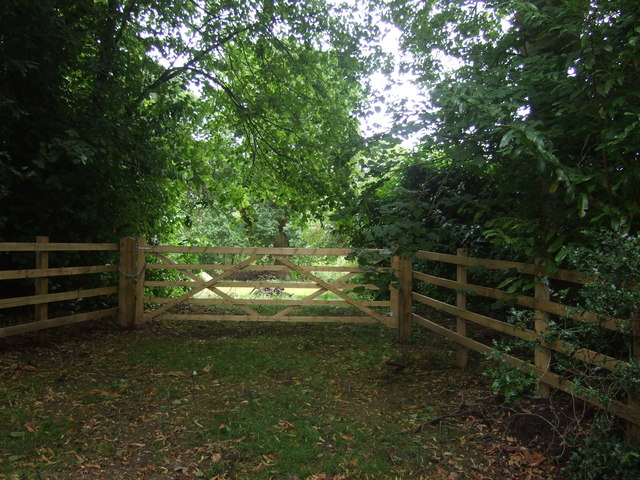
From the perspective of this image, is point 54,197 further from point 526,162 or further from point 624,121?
point 624,121

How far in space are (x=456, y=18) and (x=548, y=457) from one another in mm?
4554

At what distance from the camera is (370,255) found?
4.34m

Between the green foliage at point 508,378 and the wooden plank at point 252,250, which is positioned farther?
the wooden plank at point 252,250

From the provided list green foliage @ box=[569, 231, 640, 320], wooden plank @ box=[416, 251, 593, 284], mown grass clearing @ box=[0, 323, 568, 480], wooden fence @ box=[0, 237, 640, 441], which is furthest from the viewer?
wooden fence @ box=[0, 237, 640, 441]

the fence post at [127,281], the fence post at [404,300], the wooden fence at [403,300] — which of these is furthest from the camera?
the fence post at [127,281]

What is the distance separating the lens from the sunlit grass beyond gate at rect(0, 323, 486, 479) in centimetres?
328

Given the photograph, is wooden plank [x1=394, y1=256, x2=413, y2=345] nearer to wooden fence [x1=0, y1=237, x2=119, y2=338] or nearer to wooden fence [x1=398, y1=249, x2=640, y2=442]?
wooden fence [x1=398, y1=249, x2=640, y2=442]

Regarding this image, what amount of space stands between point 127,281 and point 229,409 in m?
3.68

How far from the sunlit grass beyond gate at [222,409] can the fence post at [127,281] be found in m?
0.50

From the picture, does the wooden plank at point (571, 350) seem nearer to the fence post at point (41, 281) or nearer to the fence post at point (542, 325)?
the fence post at point (542, 325)

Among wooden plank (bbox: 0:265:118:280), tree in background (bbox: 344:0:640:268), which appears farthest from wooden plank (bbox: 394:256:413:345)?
wooden plank (bbox: 0:265:118:280)

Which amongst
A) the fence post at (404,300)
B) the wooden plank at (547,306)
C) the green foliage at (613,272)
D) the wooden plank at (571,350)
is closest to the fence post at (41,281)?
the fence post at (404,300)

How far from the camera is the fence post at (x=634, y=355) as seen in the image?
285 cm

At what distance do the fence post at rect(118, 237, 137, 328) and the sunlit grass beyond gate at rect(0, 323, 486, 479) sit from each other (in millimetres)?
499
